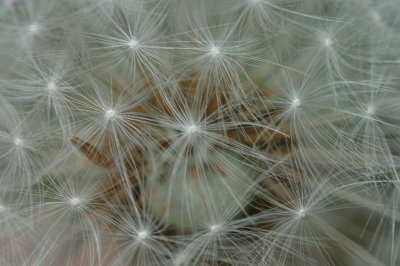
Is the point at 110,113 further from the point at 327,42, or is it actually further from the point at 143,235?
the point at 327,42

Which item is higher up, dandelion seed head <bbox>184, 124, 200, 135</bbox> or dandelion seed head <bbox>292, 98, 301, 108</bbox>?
dandelion seed head <bbox>292, 98, 301, 108</bbox>

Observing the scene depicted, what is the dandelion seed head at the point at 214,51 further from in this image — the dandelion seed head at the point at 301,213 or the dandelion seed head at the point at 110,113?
the dandelion seed head at the point at 301,213

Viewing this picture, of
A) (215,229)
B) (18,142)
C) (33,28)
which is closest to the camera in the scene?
(215,229)

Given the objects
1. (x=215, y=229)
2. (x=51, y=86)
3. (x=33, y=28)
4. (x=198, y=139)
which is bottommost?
(x=215, y=229)

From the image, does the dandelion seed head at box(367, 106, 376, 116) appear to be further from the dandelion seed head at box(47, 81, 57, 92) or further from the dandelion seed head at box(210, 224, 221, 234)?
the dandelion seed head at box(47, 81, 57, 92)

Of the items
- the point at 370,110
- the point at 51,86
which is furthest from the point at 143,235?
the point at 370,110

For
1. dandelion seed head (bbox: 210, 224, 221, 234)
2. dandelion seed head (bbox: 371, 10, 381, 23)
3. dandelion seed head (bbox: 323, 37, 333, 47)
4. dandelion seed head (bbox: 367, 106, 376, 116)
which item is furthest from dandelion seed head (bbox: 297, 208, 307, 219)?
dandelion seed head (bbox: 371, 10, 381, 23)

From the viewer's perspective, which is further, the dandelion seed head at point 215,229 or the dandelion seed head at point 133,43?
the dandelion seed head at point 133,43

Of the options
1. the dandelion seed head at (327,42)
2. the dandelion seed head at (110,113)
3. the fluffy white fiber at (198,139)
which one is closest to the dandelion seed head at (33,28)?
the fluffy white fiber at (198,139)

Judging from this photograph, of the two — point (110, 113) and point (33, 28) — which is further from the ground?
point (33, 28)
